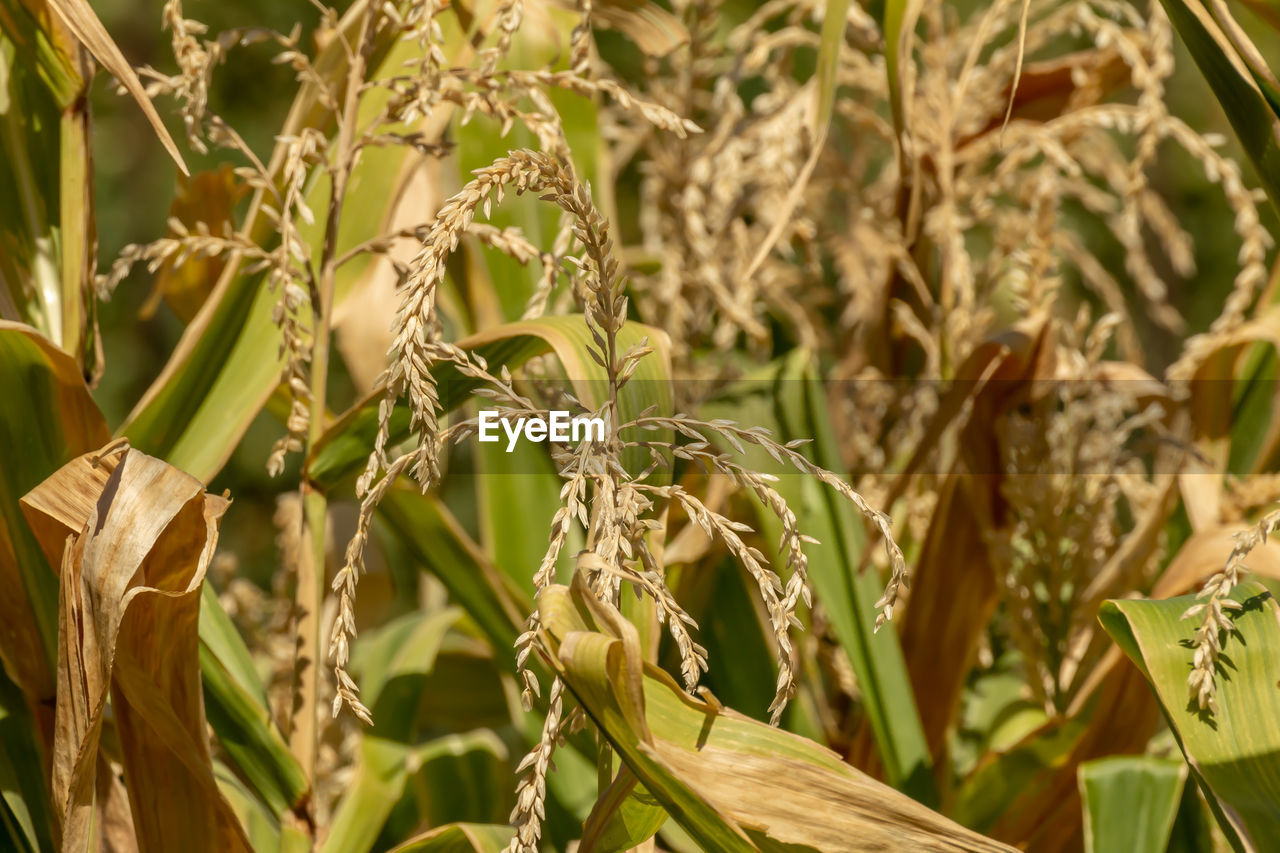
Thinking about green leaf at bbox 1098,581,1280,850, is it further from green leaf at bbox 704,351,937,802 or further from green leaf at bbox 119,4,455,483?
green leaf at bbox 119,4,455,483

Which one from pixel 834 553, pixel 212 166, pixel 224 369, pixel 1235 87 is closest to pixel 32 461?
pixel 224 369

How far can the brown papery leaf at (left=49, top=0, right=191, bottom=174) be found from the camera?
13.7 inches

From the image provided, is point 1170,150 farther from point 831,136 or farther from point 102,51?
point 102,51

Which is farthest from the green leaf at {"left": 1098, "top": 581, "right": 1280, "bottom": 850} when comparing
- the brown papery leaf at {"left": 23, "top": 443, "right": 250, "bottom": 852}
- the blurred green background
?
the blurred green background

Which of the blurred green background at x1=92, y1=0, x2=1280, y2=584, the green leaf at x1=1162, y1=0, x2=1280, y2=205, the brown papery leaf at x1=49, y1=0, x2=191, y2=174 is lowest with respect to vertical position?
the blurred green background at x1=92, y1=0, x2=1280, y2=584

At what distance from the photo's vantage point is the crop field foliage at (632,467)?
323 mm

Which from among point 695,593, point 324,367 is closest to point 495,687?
point 695,593

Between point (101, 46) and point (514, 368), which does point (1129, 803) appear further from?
point (101, 46)

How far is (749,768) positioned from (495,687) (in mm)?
466

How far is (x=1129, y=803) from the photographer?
46 centimetres

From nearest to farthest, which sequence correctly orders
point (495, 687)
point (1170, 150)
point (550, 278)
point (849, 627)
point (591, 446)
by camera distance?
point (591, 446) < point (550, 278) < point (849, 627) < point (495, 687) < point (1170, 150)

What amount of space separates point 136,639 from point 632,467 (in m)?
0.18

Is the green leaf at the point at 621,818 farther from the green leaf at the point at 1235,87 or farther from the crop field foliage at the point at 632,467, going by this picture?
the green leaf at the point at 1235,87

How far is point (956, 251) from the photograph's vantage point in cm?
61
